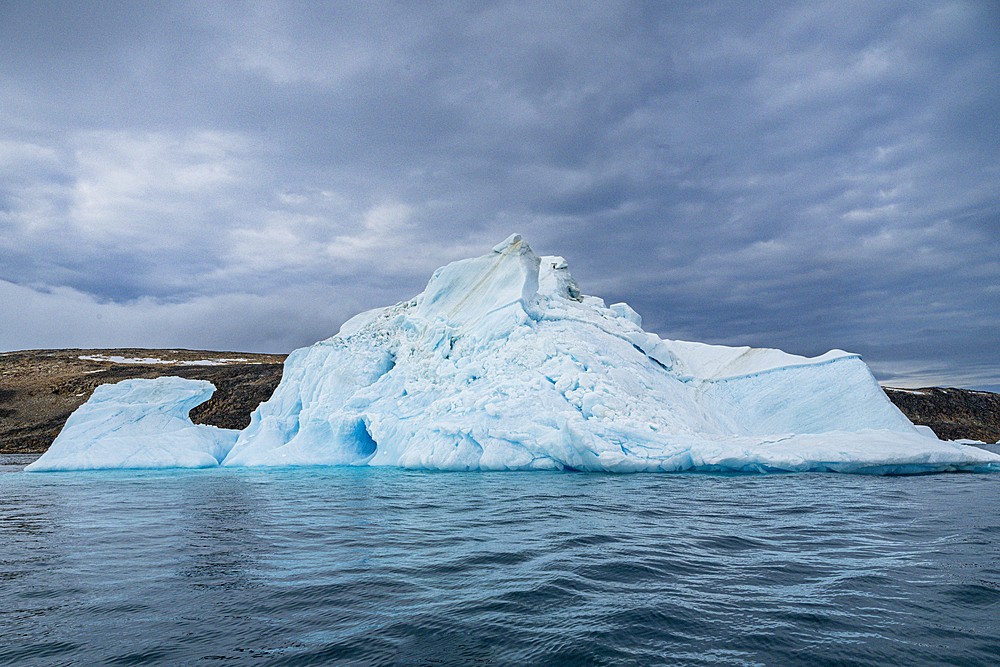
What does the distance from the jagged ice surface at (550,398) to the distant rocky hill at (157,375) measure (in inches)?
827

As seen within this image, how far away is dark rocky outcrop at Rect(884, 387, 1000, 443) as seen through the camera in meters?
40.2

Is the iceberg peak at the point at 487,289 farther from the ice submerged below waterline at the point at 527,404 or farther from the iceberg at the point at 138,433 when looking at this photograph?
the iceberg at the point at 138,433

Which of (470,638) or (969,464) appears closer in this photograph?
(470,638)

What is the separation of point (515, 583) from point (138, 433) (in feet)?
61.4

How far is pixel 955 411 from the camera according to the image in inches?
1646

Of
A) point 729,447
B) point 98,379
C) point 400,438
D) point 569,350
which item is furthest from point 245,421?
point 729,447

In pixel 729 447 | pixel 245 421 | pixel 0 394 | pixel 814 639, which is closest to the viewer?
pixel 814 639

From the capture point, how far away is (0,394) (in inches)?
1614

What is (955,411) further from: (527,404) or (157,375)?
(157,375)

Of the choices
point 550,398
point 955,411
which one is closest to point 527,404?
point 550,398

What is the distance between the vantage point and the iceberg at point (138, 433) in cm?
1673

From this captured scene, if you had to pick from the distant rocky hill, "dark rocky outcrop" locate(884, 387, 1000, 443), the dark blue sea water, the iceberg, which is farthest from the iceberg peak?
"dark rocky outcrop" locate(884, 387, 1000, 443)

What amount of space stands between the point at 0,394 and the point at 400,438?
44088 millimetres

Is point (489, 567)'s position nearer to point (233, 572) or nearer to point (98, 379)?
point (233, 572)
